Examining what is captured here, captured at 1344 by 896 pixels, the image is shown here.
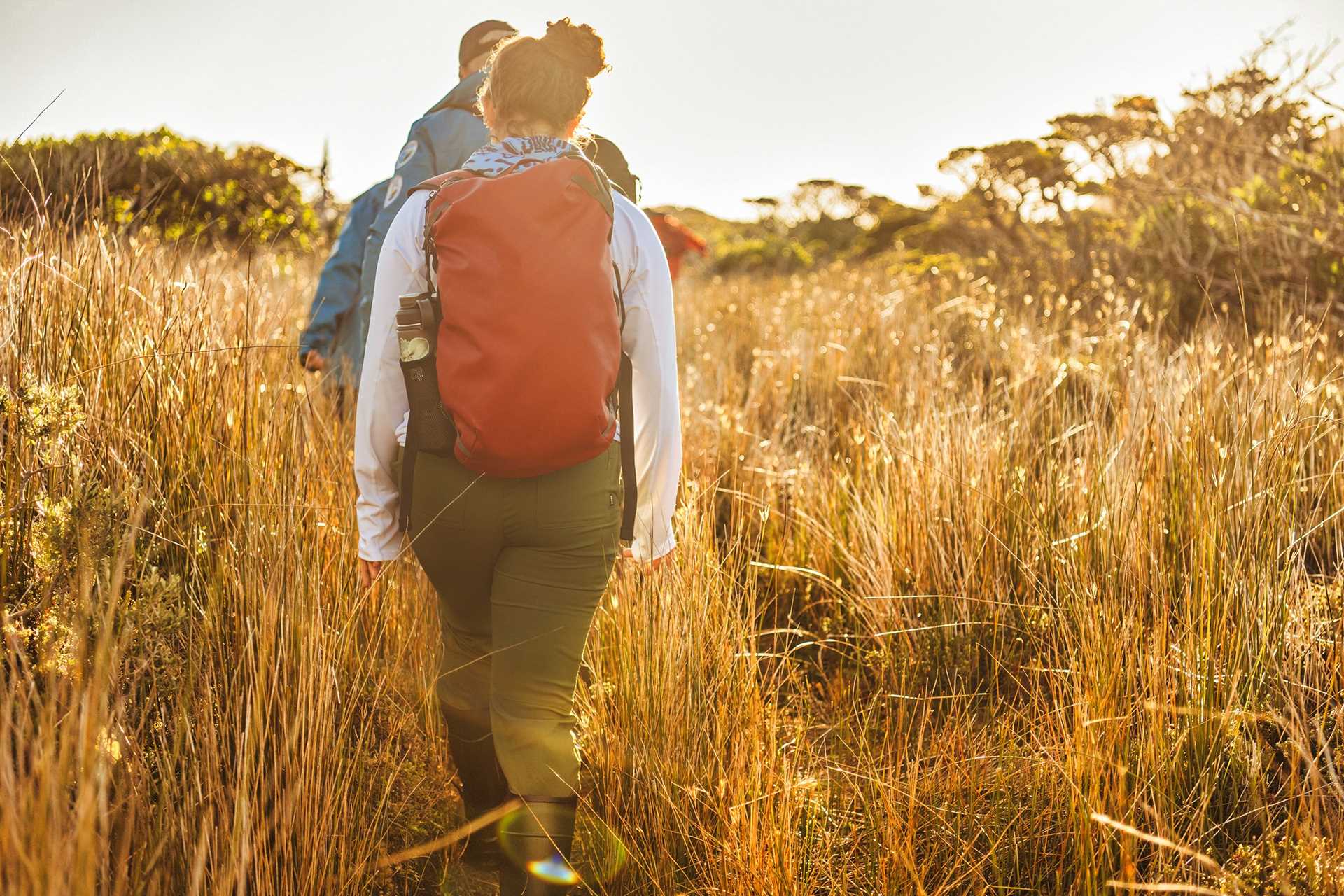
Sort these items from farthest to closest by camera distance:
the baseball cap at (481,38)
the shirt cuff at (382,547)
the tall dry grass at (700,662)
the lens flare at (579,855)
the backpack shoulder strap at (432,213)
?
the baseball cap at (481,38)
the shirt cuff at (382,547)
the lens flare at (579,855)
the backpack shoulder strap at (432,213)
the tall dry grass at (700,662)

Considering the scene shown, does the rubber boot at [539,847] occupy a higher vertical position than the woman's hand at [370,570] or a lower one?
lower

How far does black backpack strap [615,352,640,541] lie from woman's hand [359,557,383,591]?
1.73 feet

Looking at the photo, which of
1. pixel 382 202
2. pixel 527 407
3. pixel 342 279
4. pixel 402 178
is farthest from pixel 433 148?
pixel 527 407

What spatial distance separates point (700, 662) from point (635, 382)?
2.28 feet

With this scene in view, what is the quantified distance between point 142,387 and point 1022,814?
218 centimetres

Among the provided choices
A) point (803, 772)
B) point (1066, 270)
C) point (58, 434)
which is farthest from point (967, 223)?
point (58, 434)

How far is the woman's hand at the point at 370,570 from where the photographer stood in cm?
191

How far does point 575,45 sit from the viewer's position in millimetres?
1830

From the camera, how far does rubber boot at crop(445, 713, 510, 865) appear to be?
2.05 meters

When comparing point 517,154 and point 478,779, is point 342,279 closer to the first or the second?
point 517,154

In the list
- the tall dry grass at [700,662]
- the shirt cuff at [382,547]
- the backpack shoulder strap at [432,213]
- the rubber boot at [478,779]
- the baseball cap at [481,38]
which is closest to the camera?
the tall dry grass at [700,662]

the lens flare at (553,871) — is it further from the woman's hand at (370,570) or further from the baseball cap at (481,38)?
the baseball cap at (481,38)

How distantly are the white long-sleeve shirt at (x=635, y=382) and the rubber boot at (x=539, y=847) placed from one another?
551 mm

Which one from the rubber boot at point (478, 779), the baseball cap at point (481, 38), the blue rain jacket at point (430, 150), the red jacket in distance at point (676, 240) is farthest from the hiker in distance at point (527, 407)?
the red jacket in distance at point (676, 240)
